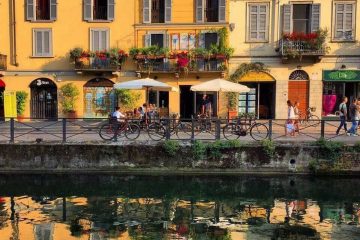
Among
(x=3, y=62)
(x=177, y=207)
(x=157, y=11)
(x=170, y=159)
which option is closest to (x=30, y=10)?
(x=3, y=62)

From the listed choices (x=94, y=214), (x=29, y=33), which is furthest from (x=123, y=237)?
(x=29, y=33)

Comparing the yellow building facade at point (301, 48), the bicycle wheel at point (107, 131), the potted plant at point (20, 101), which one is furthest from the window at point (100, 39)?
the bicycle wheel at point (107, 131)

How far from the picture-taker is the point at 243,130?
18766mm

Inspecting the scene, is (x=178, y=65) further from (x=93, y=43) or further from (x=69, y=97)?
(x=69, y=97)

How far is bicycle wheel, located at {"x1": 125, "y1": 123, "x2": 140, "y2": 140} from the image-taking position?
18.2 meters

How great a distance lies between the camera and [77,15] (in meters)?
29.2

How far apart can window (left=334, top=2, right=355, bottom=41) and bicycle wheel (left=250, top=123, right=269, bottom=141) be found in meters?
10.8

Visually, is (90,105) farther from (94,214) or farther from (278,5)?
(94,214)

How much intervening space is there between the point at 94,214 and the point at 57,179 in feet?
13.7

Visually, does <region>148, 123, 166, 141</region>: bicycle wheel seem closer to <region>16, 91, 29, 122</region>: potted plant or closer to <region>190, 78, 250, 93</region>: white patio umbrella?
<region>190, 78, 250, 93</region>: white patio umbrella

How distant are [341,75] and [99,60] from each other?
512 inches

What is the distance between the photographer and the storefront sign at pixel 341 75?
27562 millimetres

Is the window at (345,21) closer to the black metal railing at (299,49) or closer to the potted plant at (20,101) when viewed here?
the black metal railing at (299,49)

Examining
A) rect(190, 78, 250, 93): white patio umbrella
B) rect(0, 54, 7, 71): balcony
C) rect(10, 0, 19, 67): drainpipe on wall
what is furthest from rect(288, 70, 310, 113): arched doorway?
rect(0, 54, 7, 71): balcony
